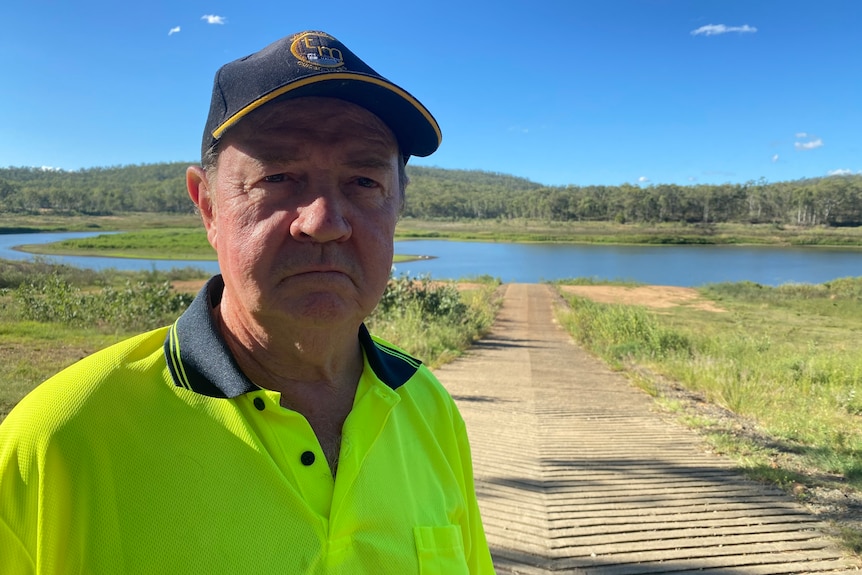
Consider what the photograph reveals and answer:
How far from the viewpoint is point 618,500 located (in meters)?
4.32

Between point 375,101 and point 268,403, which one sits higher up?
point 375,101

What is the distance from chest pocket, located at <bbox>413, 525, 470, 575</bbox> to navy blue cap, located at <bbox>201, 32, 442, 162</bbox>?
0.86 meters

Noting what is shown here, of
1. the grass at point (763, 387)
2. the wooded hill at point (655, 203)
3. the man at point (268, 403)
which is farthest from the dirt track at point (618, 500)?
the wooded hill at point (655, 203)

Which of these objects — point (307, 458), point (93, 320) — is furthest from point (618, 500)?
point (93, 320)

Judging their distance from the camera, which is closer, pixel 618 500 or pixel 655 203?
pixel 618 500

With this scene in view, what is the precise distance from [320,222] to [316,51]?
34cm

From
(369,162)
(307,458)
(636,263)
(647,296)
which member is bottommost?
(647,296)

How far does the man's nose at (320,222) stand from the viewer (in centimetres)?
106

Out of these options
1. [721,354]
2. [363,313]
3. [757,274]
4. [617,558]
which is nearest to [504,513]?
[617,558]

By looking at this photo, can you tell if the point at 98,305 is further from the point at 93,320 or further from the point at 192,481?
the point at 192,481

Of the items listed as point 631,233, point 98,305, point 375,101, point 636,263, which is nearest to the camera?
point 375,101

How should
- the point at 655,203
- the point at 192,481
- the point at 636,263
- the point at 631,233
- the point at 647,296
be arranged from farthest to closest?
the point at 655,203
the point at 631,233
the point at 636,263
the point at 647,296
the point at 192,481

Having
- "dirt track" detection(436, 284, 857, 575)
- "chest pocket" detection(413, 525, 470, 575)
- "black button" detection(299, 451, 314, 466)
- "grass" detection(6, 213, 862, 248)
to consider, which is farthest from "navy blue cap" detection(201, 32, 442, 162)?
"grass" detection(6, 213, 862, 248)

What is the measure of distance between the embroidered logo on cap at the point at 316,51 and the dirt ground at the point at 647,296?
87.2ft
